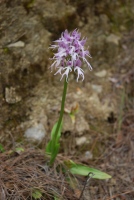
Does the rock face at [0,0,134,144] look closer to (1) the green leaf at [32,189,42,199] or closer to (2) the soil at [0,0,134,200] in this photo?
(2) the soil at [0,0,134,200]

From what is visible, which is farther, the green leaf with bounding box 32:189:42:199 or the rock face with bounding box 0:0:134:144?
the rock face with bounding box 0:0:134:144

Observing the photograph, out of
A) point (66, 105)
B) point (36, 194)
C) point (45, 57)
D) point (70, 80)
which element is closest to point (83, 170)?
point (36, 194)

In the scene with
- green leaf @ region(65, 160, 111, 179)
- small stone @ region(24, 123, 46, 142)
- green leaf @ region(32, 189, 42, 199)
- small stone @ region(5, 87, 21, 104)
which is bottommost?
green leaf @ region(32, 189, 42, 199)

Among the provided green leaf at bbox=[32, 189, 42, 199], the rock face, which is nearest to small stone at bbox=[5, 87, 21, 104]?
the rock face

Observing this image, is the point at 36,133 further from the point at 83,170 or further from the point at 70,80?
the point at 70,80

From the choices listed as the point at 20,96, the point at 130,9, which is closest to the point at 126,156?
the point at 20,96

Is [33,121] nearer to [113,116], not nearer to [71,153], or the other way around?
[71,153]

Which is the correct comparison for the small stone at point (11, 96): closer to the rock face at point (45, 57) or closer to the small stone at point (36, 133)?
the rock face at point (45, 57)
